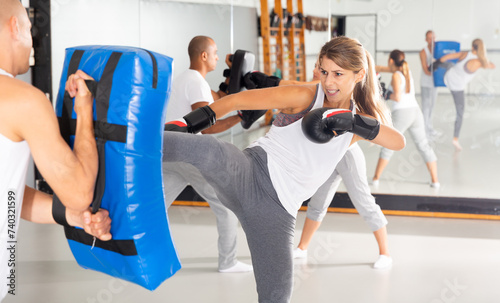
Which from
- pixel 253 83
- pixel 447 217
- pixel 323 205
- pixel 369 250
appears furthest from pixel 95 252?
pixel 447 217

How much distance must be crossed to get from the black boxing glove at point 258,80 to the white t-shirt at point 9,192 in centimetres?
177

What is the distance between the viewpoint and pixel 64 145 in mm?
1605

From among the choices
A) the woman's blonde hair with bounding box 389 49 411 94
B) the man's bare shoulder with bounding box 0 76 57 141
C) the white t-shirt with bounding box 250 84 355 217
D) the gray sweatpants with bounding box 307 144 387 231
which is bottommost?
the gray sweatpants with bounding box 307 144 387 231

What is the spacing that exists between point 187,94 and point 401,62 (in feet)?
8.09

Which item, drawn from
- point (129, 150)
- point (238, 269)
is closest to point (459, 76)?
point (238, 269)

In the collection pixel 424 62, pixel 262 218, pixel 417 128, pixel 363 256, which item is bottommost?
pixel 363 256

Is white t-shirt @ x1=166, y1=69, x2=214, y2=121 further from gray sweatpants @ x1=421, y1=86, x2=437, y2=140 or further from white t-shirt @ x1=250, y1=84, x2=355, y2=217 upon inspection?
gray sweatpants @ x1=421, y1=86, x2=437, y2=140

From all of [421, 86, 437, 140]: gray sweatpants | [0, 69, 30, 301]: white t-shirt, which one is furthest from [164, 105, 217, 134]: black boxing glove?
[421, 86, 437, 140]: gray sweatpants

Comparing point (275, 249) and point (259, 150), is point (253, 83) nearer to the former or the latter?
point (259, 150)

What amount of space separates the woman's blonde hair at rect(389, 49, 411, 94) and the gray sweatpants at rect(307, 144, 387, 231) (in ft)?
5.72

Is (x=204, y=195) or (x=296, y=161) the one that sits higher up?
(x=296, y=161)

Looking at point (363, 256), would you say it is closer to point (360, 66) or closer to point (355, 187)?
point (355, 187)

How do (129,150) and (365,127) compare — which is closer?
(129,150)

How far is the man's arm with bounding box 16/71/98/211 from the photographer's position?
154cm
